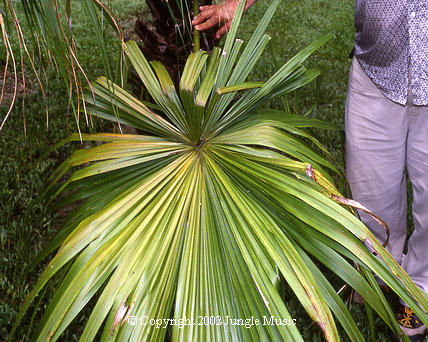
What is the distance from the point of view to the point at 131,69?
1756mm

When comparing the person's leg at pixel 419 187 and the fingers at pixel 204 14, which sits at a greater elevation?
the fingers at pixel 204 14

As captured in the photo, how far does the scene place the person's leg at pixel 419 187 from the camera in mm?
1688

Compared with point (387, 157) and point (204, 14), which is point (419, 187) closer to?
point (387, 157)

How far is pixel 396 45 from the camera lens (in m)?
1.58

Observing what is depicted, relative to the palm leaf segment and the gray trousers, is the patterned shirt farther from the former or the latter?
the palm leaf segment

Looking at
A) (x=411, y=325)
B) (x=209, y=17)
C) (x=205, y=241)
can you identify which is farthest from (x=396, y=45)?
(x=411, y=325)

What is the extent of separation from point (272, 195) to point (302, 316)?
1159 mm

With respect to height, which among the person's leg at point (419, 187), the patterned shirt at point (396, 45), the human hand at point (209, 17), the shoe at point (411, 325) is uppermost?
the human hand at point (209, 17)

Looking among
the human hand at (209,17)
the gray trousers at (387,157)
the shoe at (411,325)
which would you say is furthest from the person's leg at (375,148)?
the human hand at (209,17)

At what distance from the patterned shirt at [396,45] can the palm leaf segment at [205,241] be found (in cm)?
65

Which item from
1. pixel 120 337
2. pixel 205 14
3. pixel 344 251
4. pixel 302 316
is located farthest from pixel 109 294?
pixel 302 316

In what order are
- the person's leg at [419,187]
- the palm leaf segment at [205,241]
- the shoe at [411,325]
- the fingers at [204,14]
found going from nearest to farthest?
the palm leaf segment at [205,241] → the fingers at [204,14] → the person's leg at [419,187] → the shoe at [411,325]

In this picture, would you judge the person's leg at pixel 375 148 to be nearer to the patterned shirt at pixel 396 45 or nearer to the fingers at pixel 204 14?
the patterned shirt at pixel 396 45

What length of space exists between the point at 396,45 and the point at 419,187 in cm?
59
